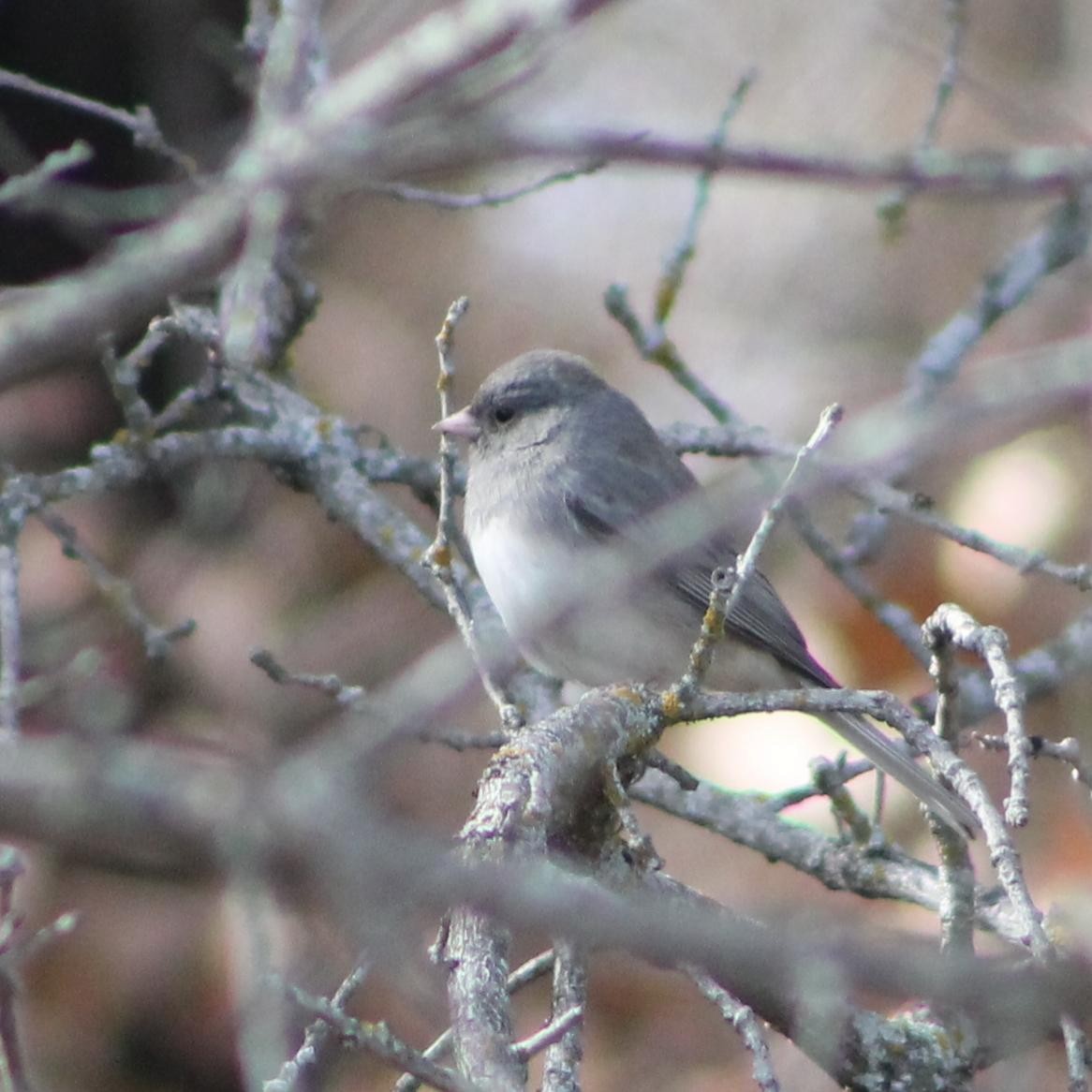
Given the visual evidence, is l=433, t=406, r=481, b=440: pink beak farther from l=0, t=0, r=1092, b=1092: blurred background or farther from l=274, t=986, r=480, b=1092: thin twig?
l=274, t=986, r=480, b=1092: thin twig

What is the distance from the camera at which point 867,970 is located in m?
0.80

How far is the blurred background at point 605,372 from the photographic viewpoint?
473 cm


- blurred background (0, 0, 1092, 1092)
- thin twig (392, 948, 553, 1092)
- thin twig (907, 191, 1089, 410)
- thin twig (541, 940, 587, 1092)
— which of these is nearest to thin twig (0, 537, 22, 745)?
blurred background (0, 0, 1092, 1092)

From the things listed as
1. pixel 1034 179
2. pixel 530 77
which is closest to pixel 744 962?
pixel 530 77

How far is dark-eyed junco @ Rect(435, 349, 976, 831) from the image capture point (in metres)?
3.76

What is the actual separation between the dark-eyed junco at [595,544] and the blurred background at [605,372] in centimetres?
65

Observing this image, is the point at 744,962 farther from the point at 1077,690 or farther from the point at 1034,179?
the point at 1077,690

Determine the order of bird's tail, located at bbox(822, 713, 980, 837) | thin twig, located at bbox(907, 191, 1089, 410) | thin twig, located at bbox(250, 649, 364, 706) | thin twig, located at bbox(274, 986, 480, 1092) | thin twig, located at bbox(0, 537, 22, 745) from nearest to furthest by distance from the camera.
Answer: thin twig, located at bbox(274, 986, 480, 1092)
thin twig, located at bbox(0, 537, 22, 745)
thin twig, located at bbox(250, 649, 364, 706)
bird's tail, located at bbox(822, 713, 980, 837)
thin twig, located at bbox(907, 191, 1089, 410)

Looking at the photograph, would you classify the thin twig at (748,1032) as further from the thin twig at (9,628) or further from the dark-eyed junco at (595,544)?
the dark-eyed junco at (595,544)

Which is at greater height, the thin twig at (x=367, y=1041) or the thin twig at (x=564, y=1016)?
the thin twig at (x=564, y=1016)

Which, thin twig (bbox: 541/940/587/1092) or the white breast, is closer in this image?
thin twig (bbox: 541/940/587/1092)

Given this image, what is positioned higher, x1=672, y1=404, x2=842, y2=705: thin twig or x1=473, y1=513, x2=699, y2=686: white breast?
x1=473, y1=513, x2=699, y2=686: white breast

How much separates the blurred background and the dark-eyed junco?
65 cm

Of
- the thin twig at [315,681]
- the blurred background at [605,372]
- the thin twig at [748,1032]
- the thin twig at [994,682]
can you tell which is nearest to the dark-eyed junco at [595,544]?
the thin twig at [315,681]
